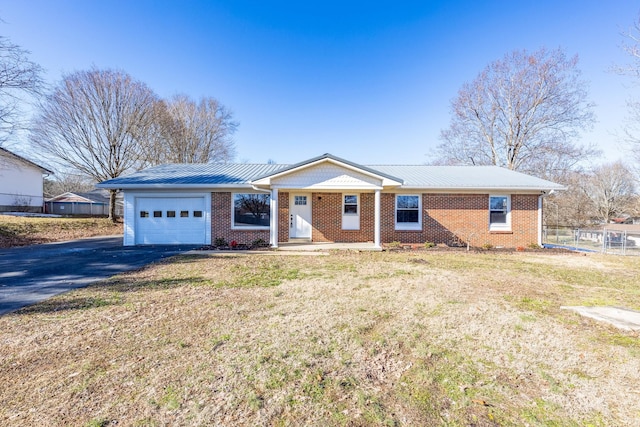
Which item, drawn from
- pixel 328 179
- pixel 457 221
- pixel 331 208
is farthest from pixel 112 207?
pixel 457 221

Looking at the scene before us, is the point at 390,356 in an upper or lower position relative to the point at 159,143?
lower

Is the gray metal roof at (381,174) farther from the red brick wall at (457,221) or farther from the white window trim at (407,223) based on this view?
the white window trim at (407,223)

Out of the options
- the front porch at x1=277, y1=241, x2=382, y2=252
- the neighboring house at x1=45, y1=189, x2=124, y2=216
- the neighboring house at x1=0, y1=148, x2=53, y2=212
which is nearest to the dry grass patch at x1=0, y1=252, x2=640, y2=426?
the front porch at x1=277, y1=241, x2=382, y2=252

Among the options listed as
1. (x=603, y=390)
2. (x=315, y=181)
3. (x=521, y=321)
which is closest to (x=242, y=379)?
(x=603, y=390)

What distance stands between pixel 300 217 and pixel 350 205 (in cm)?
245

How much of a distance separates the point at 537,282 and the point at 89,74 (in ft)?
96.6

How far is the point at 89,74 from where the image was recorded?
2138cm

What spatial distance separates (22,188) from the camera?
1038 inches

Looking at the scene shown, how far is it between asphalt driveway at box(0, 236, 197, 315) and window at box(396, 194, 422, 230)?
935 cm

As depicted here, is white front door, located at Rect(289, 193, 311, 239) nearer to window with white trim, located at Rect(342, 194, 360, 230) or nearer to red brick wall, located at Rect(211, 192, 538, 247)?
red brick wall, located at Rect(211, 192, 538, 247)

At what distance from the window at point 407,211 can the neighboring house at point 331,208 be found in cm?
4

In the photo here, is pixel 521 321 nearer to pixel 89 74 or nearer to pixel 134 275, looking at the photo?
pixel 134 275

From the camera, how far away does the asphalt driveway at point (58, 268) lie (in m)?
5.67

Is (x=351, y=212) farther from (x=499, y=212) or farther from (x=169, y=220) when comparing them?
(x=169, y=220)
